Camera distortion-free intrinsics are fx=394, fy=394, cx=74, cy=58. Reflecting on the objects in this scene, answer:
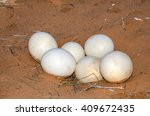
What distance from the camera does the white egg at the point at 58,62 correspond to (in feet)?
14.9

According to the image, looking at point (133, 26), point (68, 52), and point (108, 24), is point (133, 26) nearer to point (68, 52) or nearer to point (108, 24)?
point (108, 24)

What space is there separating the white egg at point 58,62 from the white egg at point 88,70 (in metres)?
0.10

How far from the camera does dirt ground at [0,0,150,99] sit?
446 centimetres

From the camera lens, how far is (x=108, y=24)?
586 cm

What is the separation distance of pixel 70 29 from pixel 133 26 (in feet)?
3.03

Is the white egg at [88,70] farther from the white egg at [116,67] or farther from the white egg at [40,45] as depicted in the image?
the white egg at [40,45]

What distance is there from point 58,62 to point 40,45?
17.7 inches

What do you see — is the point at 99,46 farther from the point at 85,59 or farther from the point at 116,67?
the point at 116,67

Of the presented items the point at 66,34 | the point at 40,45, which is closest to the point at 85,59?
the point at 40,45

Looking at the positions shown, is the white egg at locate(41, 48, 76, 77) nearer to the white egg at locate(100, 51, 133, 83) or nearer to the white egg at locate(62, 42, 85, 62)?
the white egg at locate(62, 42, 85, 62)

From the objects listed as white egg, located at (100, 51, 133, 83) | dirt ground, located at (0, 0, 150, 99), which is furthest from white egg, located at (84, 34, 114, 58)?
dirt ground, located at (0, 0, 150, 99)

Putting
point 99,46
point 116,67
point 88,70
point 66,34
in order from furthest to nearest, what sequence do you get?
point 66,34 < point 99,46 < point 88,70 < point 116,67

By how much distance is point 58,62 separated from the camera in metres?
4.52

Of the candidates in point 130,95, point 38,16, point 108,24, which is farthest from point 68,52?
point 38,16
